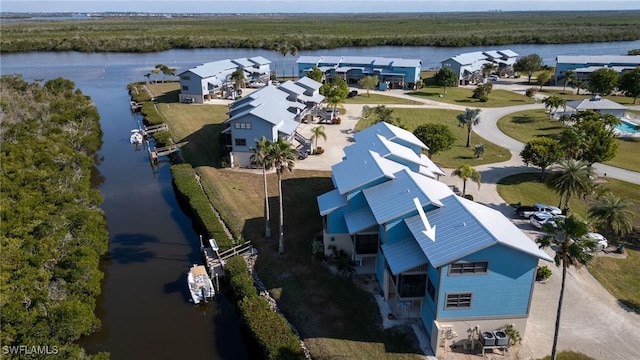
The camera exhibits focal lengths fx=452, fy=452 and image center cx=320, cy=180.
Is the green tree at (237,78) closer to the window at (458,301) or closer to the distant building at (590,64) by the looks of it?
the distant building at (590,64)

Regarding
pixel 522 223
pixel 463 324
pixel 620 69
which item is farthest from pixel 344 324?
pixel 620 69

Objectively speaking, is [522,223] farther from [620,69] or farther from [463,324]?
[620,69]

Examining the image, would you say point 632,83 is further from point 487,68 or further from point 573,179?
point 573,179

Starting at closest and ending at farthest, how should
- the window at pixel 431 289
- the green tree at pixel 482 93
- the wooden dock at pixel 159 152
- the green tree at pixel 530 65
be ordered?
the window at pixel 431 289, the wooden dock at pixel 159 152, the green tree at pixel 482 93, the green tree at pixel 530 65

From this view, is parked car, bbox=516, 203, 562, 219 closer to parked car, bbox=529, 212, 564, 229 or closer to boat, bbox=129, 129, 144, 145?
parked car, bbox=529, 212, 564, 229

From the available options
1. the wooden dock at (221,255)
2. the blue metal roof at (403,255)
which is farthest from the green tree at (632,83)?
the wooden dock at (221,255)

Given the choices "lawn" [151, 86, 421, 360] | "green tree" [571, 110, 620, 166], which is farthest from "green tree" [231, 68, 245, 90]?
"green tree" [571, 110, 620, 166]
